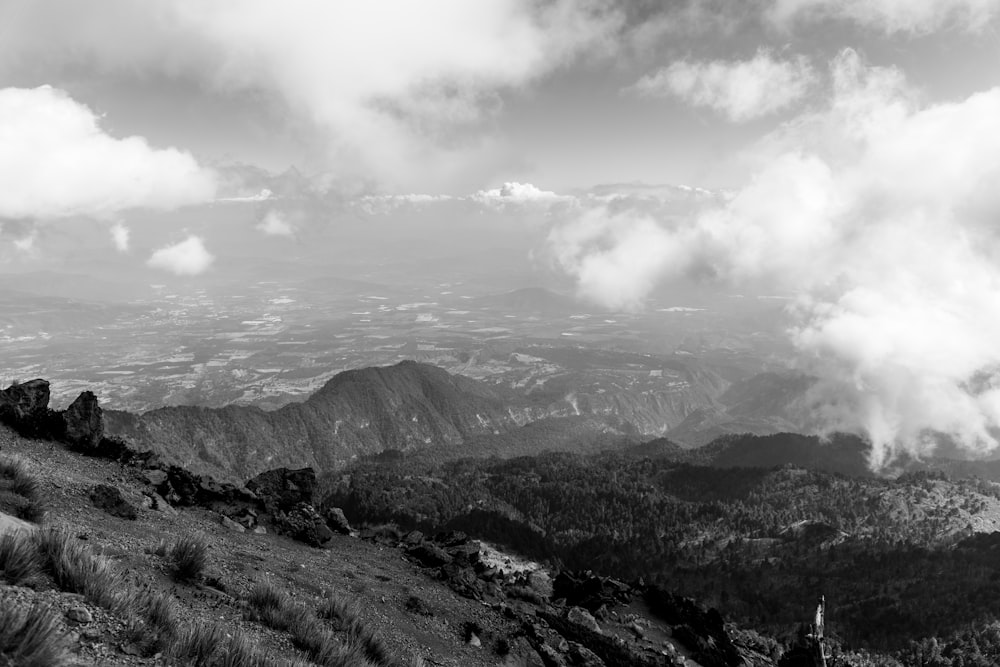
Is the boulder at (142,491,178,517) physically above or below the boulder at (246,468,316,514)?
above

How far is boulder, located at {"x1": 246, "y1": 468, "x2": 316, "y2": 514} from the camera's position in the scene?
37906mm

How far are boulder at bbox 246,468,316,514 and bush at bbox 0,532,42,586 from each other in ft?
95.3

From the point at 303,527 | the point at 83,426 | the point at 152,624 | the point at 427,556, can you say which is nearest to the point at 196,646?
the point at 152,624

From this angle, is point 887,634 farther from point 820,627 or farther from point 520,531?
point 820,627

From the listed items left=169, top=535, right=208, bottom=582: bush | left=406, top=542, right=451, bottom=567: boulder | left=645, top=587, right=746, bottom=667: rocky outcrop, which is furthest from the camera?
left=645, top=587, right=746, bottom=667: rocky outcrop

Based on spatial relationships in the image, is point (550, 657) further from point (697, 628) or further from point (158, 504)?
point (697, 628)

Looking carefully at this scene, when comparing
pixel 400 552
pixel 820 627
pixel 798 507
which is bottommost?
pixel 798 507

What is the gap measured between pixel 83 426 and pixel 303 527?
14.2 metres

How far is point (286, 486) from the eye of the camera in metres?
Result: 41.7

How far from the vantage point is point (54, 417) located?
31188 millimetres

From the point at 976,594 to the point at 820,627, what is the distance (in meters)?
131

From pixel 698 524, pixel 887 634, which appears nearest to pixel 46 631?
pixel 887 634

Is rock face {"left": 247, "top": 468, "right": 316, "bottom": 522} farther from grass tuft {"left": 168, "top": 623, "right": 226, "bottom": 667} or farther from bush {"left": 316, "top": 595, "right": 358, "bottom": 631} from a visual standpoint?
grass tuft {"left": 168, "top": 623, "right": 226, "bottom": 667}

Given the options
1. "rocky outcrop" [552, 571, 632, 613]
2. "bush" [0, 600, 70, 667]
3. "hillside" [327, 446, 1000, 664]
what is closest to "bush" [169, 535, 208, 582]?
"bush" [0, 600, 70, 667]
